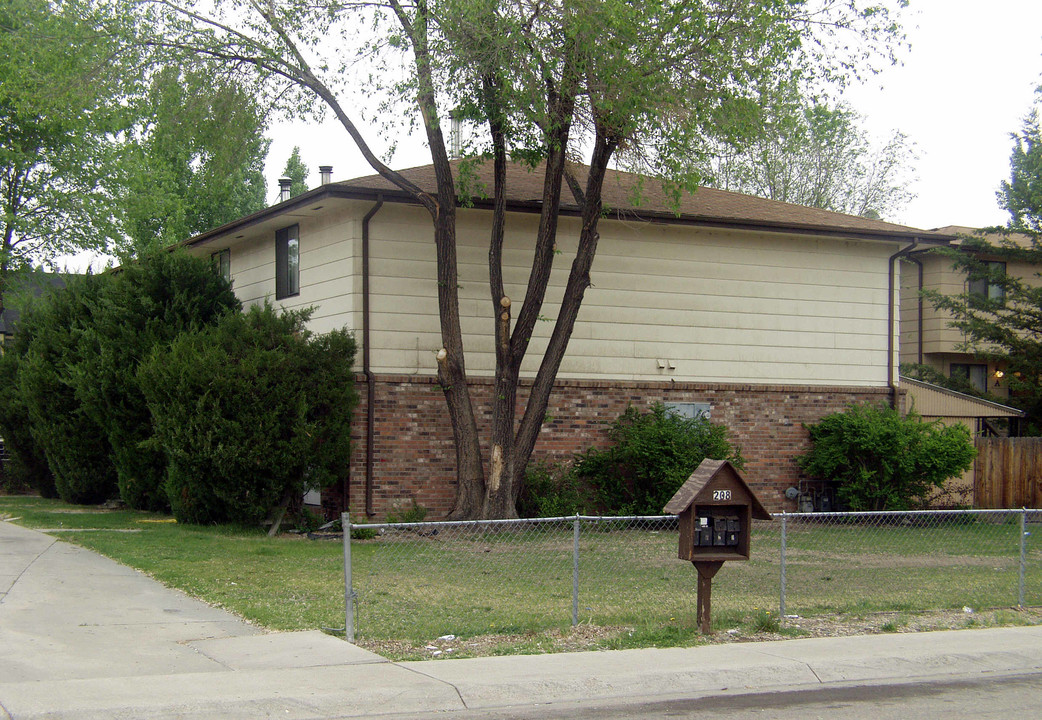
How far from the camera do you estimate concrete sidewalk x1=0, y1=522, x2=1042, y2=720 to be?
675 cm

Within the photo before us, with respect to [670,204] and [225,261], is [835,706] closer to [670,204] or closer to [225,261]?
[670,204]

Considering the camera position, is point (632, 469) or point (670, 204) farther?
point (632, 469)

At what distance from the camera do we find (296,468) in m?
15.8

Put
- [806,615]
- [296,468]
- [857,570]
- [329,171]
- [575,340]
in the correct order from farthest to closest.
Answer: [329,171]
[575,340]
[296,468]
[857,570]
[806,615]

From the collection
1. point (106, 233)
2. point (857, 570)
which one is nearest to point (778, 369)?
point (857, 570)

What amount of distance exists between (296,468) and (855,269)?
1167cm

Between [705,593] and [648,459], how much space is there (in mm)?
8205

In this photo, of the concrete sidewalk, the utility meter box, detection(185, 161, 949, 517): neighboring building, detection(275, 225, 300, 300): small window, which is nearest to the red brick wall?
detection(185, 161, 949, 517): neighboring building

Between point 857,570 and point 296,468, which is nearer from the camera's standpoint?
point 857,570

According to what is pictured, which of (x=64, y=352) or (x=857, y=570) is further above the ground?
(x=64, y=352)

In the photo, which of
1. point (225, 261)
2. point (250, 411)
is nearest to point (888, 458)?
point (250, 411)

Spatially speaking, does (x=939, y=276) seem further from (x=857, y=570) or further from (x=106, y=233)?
(x=106, y=233)

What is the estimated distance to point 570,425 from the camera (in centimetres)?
1819

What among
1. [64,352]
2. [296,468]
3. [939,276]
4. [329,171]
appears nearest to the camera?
[296,468]
